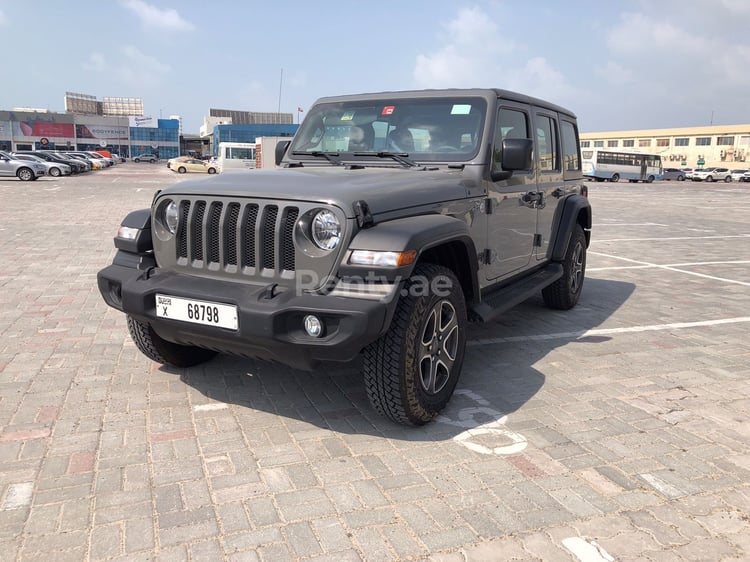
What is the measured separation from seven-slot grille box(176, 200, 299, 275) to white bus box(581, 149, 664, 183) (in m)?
45.9

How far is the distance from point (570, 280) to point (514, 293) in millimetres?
1721

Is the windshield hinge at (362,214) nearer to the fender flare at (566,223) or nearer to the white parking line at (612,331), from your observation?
the white parking line at (612,331)

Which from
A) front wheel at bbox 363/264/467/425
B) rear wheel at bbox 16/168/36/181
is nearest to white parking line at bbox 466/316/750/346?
front wheel at bbox 363/264/467/425

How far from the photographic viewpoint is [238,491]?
2740 mm

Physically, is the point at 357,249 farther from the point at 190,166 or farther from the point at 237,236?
the point at 190,166

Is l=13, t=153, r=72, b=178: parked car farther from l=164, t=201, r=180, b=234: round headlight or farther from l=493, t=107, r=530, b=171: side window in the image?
l=493, t=107, r=530, b=171: side window

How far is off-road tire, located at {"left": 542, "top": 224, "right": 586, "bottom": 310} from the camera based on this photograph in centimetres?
598

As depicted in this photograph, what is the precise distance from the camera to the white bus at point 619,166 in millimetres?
46469

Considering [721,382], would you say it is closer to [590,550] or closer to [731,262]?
[590,550]

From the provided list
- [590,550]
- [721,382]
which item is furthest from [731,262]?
[590,550]

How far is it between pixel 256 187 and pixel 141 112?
134 metres

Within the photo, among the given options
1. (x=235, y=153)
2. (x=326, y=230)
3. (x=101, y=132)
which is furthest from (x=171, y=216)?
(x=101, y=132)

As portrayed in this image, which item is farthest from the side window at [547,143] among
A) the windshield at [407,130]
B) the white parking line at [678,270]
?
the white parking line at [678,270]

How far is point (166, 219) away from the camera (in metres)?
3.58
